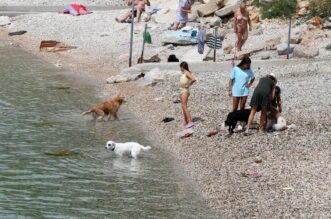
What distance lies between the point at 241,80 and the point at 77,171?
4.49m

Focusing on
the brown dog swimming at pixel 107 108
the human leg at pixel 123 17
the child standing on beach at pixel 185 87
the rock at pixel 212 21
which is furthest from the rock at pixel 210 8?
the child standing on beach at pixel 185 87

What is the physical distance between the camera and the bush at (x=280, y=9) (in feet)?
110

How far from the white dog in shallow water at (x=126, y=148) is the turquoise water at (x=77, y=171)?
192mm

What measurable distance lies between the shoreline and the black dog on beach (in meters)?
0.27

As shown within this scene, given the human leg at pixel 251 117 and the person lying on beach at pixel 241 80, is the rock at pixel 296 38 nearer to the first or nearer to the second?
the person lying on beach at pixel 241 80

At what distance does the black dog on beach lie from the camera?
56.0 ft

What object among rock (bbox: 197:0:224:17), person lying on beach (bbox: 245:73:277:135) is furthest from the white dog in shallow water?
rock (bbox: 197:0:224:17)

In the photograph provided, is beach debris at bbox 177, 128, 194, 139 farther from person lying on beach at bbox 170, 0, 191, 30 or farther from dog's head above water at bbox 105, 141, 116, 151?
person lying on beach at bbox 170, 0, 191, 30

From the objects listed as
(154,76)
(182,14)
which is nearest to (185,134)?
(154,76)

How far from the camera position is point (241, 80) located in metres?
17.8

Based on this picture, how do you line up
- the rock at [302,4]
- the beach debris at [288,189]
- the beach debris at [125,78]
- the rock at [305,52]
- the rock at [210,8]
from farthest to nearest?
the rock at [210,8] < the rock at [302,4] < the rock at [305,52] < the beach debris at [125,78] < the beach debris at [288,189]

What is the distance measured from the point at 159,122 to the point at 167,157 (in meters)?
3.37

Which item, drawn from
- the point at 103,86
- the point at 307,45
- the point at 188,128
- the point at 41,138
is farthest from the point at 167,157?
the point at 307,45

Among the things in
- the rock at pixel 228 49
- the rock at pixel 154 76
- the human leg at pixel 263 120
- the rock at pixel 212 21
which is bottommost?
the rock at pixel 154 76
